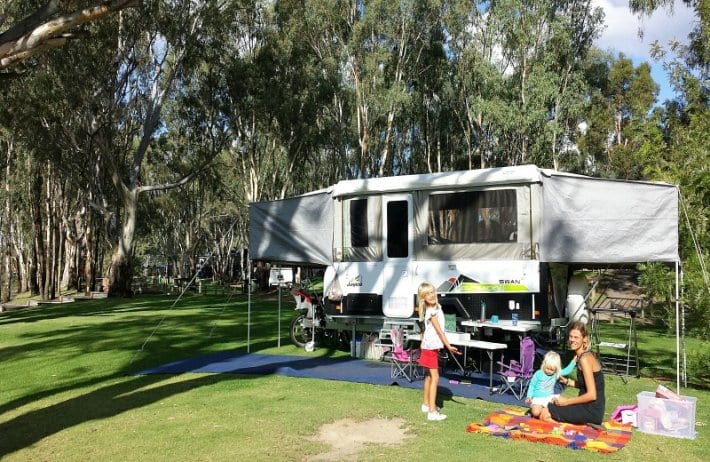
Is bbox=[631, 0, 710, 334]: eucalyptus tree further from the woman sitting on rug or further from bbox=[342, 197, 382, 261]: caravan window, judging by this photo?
bbox=[342, 197, 382, 261]: caravan window

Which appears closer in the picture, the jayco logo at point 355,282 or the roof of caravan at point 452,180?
the roof of caravan at point 452,180

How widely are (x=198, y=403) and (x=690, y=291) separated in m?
6.09

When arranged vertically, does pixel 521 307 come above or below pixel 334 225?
below

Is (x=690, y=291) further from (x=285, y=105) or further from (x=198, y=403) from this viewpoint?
(x=285, y=105)

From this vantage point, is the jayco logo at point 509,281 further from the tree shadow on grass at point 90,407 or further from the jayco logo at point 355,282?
the tree shadow on grass at point 90,407

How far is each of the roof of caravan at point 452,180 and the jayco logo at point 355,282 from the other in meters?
1.31

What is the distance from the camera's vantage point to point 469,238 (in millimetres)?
8641

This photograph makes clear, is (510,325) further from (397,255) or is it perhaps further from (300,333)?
(300,333)

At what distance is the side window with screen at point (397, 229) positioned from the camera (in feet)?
29.9

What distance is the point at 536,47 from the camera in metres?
27.2

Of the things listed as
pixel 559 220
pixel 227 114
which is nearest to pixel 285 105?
pixel 227 114

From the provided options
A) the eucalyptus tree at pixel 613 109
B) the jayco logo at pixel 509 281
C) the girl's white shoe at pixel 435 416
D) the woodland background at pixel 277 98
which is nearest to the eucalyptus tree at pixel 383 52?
the woodland background at pixel 277 98

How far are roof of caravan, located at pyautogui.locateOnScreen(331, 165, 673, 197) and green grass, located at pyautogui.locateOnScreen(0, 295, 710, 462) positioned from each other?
2799 mm

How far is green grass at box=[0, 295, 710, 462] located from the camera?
501 cm
